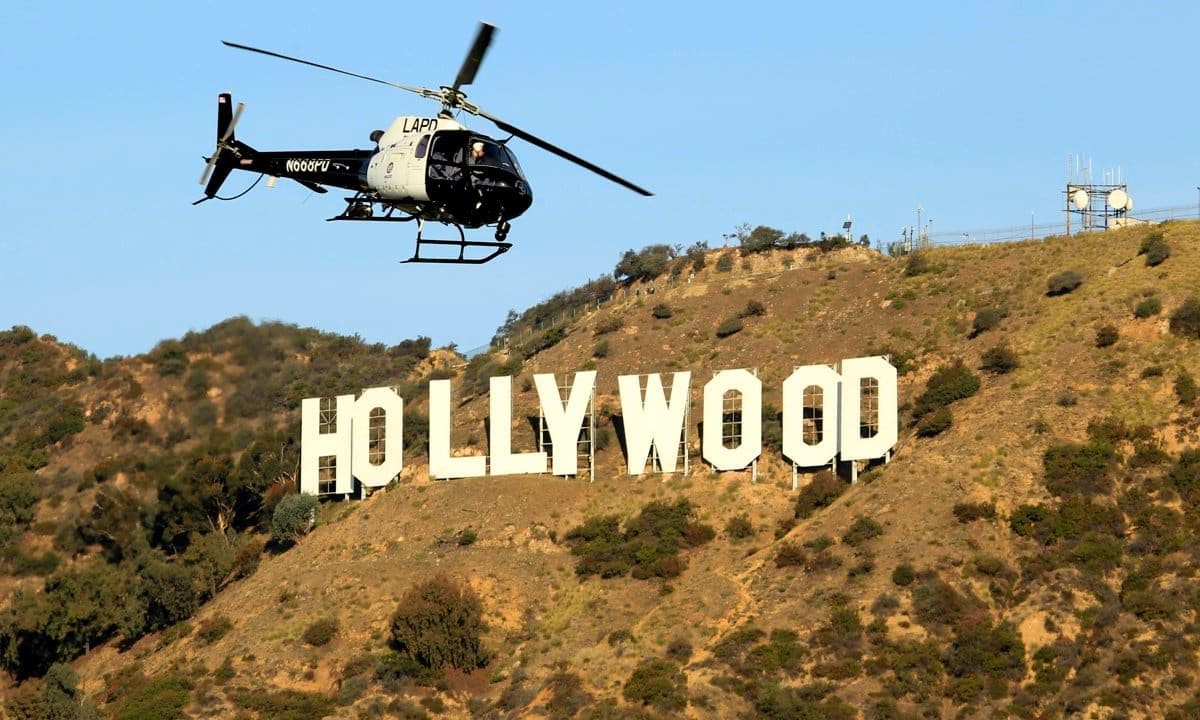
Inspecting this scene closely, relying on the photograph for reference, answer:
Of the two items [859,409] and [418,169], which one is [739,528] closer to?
[859,409]

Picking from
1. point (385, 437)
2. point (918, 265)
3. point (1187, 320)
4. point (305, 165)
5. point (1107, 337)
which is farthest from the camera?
point (918, 265)

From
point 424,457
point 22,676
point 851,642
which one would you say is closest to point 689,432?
point 424,457

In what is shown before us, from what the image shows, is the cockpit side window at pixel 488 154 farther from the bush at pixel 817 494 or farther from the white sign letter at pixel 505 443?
the white sign letter at pixel 505 443

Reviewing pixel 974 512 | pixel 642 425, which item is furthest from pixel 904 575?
pixel 642 425

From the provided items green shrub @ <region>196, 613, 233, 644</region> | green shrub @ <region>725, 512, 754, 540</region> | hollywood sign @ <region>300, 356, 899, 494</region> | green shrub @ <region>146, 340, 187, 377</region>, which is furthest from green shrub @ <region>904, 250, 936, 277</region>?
green shrub @ <region>196, 613, 233, 644</region>

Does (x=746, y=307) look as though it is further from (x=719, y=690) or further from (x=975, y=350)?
(x=719, y=690)

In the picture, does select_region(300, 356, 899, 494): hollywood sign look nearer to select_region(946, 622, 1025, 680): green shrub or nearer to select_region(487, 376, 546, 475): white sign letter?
select_region(487, 376, 546, 475): white sign letter
